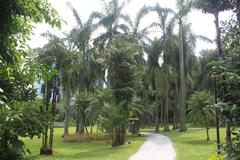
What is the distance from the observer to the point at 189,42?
42.8m

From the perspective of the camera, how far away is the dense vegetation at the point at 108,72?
12.2ft

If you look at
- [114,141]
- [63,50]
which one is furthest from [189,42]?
[63,50]

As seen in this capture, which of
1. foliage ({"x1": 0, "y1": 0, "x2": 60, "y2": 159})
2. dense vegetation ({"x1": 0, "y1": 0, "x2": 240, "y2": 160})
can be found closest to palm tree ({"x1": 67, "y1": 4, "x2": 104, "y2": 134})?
dense vegetation ({"x1": 0, "y1": 0, "x2": 240, "y2": 160})

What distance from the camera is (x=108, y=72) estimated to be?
28.2 m

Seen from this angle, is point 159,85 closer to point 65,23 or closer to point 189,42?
point 189,42

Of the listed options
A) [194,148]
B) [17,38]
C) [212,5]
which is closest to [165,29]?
[194,148]

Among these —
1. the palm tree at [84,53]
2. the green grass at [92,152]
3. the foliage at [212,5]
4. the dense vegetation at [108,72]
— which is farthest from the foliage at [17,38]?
the palm tree at [84,53]

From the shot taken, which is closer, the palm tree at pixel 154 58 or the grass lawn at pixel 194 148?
the grass lawn at pixel 194 148

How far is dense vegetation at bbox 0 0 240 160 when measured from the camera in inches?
147

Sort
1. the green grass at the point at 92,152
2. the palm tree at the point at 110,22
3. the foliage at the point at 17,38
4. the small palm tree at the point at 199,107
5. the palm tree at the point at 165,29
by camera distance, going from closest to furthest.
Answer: the foliage at the point at 17,38 → the green grass at the point at 92,152 → the small palm tree at the point at 199,107 → the palm tree at the point at 110,22 → the palm tree at the point at 165,29

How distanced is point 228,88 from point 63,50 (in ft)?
51.1

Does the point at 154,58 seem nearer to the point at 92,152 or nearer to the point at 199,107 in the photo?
the point at 199,107

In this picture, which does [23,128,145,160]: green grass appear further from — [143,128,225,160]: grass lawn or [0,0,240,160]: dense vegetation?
[143,128,225,160]: grass lawn

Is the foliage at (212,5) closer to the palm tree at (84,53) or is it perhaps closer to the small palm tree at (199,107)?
the small palm tree at (199,107)
